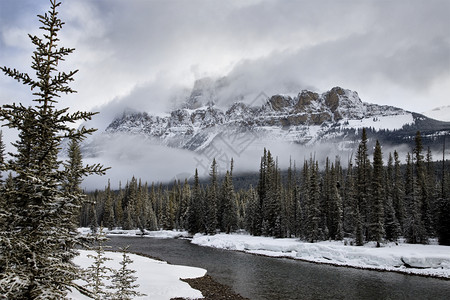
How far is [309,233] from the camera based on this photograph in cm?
6059

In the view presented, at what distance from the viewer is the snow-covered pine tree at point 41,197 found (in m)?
6.56

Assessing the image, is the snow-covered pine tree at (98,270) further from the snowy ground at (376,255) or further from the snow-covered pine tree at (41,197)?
the snowy ground at (376,255)

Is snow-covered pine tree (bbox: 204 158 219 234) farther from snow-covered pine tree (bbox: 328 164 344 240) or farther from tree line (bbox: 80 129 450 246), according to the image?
snow-covered pine tree (bbox: 328 164 344 240)

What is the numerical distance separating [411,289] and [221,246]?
3866cm

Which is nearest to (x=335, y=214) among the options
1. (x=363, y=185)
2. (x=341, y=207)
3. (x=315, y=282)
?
(x=341, y=207)

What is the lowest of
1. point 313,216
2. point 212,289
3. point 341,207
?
point 212,289

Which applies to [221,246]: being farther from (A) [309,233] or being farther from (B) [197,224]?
(B) [197,224]

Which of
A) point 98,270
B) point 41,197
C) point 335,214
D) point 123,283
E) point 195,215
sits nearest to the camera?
point 41,197

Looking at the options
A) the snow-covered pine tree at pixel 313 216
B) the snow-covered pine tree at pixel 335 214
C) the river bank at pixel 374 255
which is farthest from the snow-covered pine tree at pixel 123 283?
the snow-covered pine tree at pixel 335 214

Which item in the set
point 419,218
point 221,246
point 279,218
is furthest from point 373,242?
point 221,246

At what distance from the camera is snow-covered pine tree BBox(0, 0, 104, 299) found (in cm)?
656

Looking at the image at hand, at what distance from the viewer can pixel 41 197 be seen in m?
7.06

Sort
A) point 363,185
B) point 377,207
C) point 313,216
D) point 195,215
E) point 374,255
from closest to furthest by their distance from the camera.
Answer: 1. point 374,255
2. point 377,207
3. point 363,185
4. point 313,216
5. point 195,215

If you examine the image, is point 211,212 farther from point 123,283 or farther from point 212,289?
point 123,283
